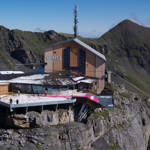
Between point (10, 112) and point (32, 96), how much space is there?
4423mm

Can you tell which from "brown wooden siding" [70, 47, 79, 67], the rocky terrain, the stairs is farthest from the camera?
"brown wooden siding" [70, 47, 79, 67]

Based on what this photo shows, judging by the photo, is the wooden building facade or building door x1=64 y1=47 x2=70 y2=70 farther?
building door x1=64 y1=47 x2=70 y2=70

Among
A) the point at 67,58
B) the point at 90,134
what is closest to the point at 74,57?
the point at 67,58

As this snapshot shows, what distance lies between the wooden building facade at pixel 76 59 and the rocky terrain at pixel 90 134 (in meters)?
5.77

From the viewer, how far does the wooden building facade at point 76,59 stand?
40031 millimetres

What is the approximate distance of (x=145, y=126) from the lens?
2152 inches

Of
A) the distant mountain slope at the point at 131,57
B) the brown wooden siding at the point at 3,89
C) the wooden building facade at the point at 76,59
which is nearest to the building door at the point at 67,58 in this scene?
the wooden building facade at the point at 76,59

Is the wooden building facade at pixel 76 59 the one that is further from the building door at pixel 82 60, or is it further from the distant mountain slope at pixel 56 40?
the distant mountain slope at pixel 56 40

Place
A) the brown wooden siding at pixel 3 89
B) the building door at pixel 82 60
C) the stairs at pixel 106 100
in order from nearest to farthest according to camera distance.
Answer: the brown wooden siding at pixel 3 89, the stairs at pixel 106 100, the building door at pixel 82 60

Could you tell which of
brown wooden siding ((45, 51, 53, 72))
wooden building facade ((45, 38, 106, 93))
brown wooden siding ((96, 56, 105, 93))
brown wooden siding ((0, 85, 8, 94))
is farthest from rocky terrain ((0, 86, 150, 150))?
brown wooden siding ((45, 51, 53, 72))

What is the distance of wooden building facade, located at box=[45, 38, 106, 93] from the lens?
40.0 metres

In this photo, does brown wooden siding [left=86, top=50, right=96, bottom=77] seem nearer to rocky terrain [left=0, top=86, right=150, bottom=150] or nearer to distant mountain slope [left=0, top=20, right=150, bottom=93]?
rocky terrain [left=0, top=86, right=150, bottom=150]

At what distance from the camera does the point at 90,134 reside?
30.5 m

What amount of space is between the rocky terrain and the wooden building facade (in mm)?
5771
